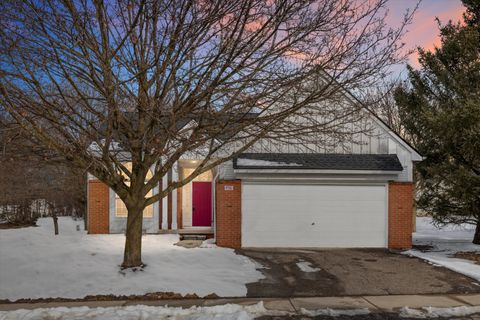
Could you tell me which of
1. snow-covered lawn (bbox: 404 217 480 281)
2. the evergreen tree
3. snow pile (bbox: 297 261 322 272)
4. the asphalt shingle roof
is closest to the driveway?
snow pile (bbox: 297 261 322 272)

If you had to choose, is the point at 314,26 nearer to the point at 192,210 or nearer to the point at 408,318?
the point at 408,318

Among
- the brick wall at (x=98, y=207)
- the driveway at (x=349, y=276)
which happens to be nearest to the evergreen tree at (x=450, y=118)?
the driveway at (x=349, y=276)

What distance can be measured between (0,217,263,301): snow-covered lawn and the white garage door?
1.92 meters

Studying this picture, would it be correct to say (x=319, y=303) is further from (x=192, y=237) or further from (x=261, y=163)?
(x=192, y=237)

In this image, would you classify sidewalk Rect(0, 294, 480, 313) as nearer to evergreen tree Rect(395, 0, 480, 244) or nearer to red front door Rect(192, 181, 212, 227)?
evergreen tree Rect(395, 0, 480, 244)

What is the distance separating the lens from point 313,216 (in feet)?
46.1

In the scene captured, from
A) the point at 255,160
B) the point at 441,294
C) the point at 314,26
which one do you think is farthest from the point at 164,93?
the point at 441,294

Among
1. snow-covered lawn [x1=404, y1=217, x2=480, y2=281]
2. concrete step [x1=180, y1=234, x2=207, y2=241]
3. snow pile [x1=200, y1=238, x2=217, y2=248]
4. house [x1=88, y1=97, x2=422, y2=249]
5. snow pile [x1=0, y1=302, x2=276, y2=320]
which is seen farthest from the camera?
concrete step [x1=180, y1=234, x2=207, y2=241]

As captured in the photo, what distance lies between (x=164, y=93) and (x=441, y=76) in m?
10.6

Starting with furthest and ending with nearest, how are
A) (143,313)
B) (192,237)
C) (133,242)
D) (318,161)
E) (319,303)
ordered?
(192,237) < (318,161) < (133,242) < (319,303) < (143,313)

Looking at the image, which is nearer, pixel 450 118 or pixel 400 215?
pixel 450 118

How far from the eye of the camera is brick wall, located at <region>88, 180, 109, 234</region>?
16.0m

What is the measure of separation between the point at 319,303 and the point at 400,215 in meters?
7.86

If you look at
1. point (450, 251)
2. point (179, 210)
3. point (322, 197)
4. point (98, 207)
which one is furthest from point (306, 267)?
point (98, 207)
